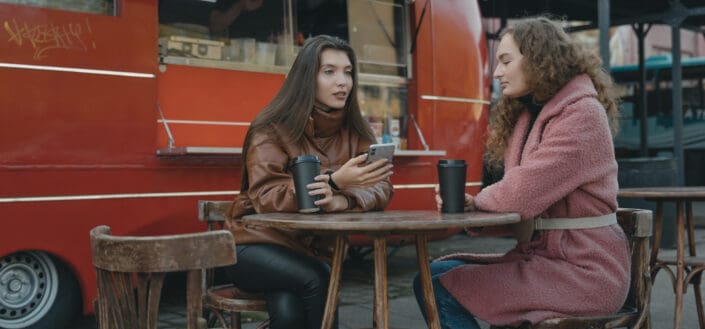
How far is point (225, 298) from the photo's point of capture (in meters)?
2.95

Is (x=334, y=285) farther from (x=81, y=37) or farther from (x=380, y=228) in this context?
(x=81, y=37)

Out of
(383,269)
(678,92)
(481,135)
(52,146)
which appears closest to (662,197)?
(383,269)

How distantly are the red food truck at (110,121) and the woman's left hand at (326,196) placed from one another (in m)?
1.93

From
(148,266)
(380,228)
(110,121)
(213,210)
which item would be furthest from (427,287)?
(110,121)

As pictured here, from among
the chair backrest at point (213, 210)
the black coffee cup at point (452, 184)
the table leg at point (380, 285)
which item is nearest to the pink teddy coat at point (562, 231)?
the black coffee cup at point (452, 184)

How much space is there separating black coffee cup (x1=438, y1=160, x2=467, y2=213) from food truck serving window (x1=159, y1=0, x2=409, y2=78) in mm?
2752

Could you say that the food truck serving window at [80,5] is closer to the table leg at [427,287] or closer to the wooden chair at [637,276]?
the table leg at [427,287]

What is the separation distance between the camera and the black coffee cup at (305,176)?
264 centimetres

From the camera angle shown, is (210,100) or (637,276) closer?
(637,276)

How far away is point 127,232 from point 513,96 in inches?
106

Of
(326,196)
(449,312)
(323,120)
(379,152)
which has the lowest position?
(449,312)

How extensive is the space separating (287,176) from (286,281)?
42cm

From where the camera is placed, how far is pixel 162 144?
4.79 m

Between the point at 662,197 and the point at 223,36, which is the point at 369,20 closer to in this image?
the point at 223,36
